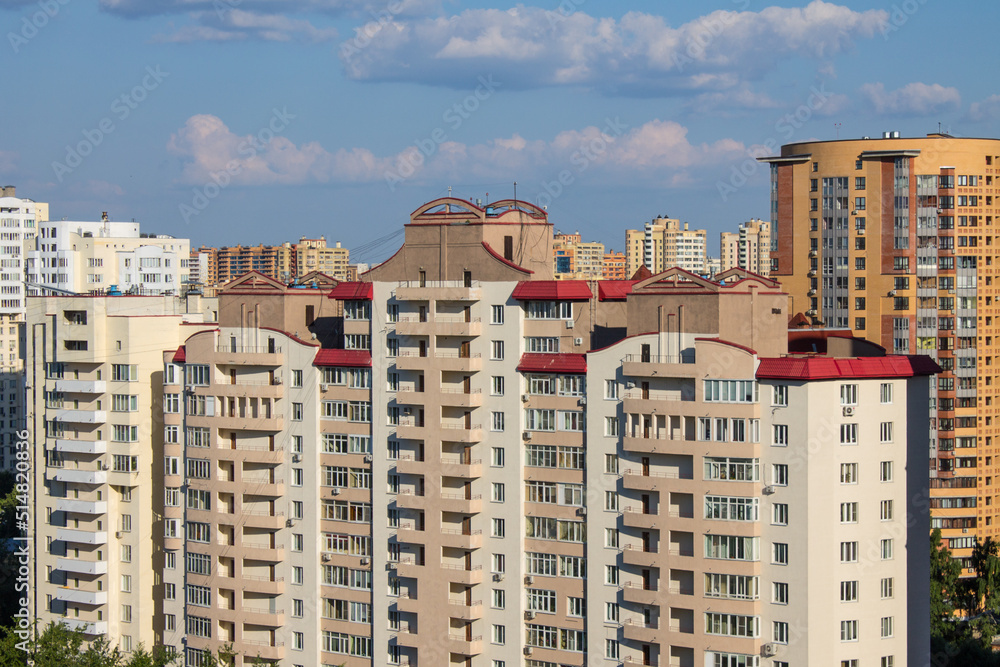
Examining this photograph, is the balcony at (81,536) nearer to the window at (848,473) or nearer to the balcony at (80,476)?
the balcony at (80,476)

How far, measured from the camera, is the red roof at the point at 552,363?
223 ft

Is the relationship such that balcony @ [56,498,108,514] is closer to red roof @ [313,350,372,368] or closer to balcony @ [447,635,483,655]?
red roof @ [313,350,372,368]

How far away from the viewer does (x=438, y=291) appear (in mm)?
70875

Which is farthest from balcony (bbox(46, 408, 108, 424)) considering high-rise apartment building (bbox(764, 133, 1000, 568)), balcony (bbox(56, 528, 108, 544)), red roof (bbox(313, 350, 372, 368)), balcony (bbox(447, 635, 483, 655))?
high-rise apartment building (bbox(764, 133, 1000, 568))

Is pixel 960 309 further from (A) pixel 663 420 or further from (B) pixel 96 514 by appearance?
(B) pixel 96 514

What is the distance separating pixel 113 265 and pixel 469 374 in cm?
5855

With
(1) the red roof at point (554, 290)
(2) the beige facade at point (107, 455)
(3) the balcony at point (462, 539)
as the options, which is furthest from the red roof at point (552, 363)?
(2) the beige facade at point (107, 455)

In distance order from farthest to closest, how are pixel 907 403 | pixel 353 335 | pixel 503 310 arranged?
pixel 353 335 → pixel 503 310 → pixel 907 403

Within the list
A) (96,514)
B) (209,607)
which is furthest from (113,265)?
(209,607)

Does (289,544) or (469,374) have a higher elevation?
(469,374)

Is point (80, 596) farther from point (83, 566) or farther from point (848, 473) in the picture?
point (848, 473)

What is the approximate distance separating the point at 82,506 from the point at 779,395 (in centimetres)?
4438

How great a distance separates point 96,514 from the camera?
3258 inches

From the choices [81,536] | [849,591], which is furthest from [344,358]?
[849,591]
